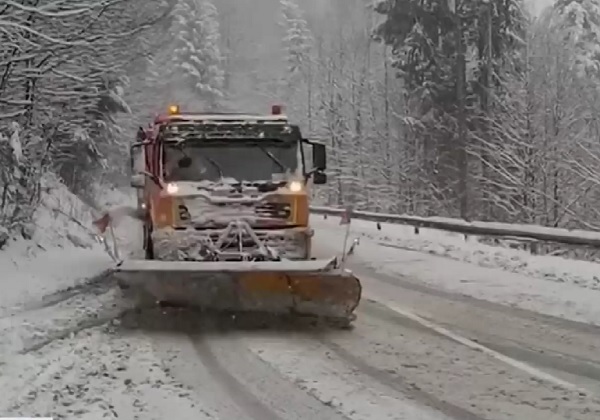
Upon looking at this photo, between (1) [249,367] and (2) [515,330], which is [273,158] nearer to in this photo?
(2) [515,330]

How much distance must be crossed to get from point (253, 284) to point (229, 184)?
1.69 meters

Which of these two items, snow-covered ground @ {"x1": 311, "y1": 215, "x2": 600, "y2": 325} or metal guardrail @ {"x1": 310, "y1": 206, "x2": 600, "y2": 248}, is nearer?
snow-covered ground @ {"x1": 311, "y1": 215, "x2": 600, "y2": 325}

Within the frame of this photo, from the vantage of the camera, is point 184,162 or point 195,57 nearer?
point 184,162

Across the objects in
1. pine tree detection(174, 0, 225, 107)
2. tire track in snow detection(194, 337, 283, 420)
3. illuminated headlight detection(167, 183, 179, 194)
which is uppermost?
pine tree detection(174, 0, 225, 107)

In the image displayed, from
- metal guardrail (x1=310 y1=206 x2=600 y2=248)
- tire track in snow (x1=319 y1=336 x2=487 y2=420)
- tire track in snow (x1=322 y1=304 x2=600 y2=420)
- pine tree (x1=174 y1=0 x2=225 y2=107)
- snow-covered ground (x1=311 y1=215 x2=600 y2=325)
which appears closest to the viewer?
tire track in snow (x1=319 y1=336 x2=487 y2=420)

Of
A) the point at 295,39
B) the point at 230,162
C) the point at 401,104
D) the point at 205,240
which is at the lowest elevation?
the point at 205,240

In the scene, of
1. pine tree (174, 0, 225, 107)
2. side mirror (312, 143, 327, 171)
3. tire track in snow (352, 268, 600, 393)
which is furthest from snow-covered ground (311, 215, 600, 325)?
pine tree (174, 0, 225, 107)

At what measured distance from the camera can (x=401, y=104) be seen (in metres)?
42.5

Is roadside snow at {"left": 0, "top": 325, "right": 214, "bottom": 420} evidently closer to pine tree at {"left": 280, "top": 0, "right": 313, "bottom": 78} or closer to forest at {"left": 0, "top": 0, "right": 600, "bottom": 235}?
forest at {"left": 0, "top": 0, "right": 600, "bottom": 235}

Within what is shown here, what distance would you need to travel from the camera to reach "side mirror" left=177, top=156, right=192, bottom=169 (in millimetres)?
10594

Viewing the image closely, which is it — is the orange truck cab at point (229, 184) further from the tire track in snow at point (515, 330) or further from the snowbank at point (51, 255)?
the snowbank at point (51, 255)

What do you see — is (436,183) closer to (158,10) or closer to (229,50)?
(158,10)

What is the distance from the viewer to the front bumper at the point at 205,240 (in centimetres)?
999

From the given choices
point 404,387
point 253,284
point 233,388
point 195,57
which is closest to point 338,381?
point 404,387
